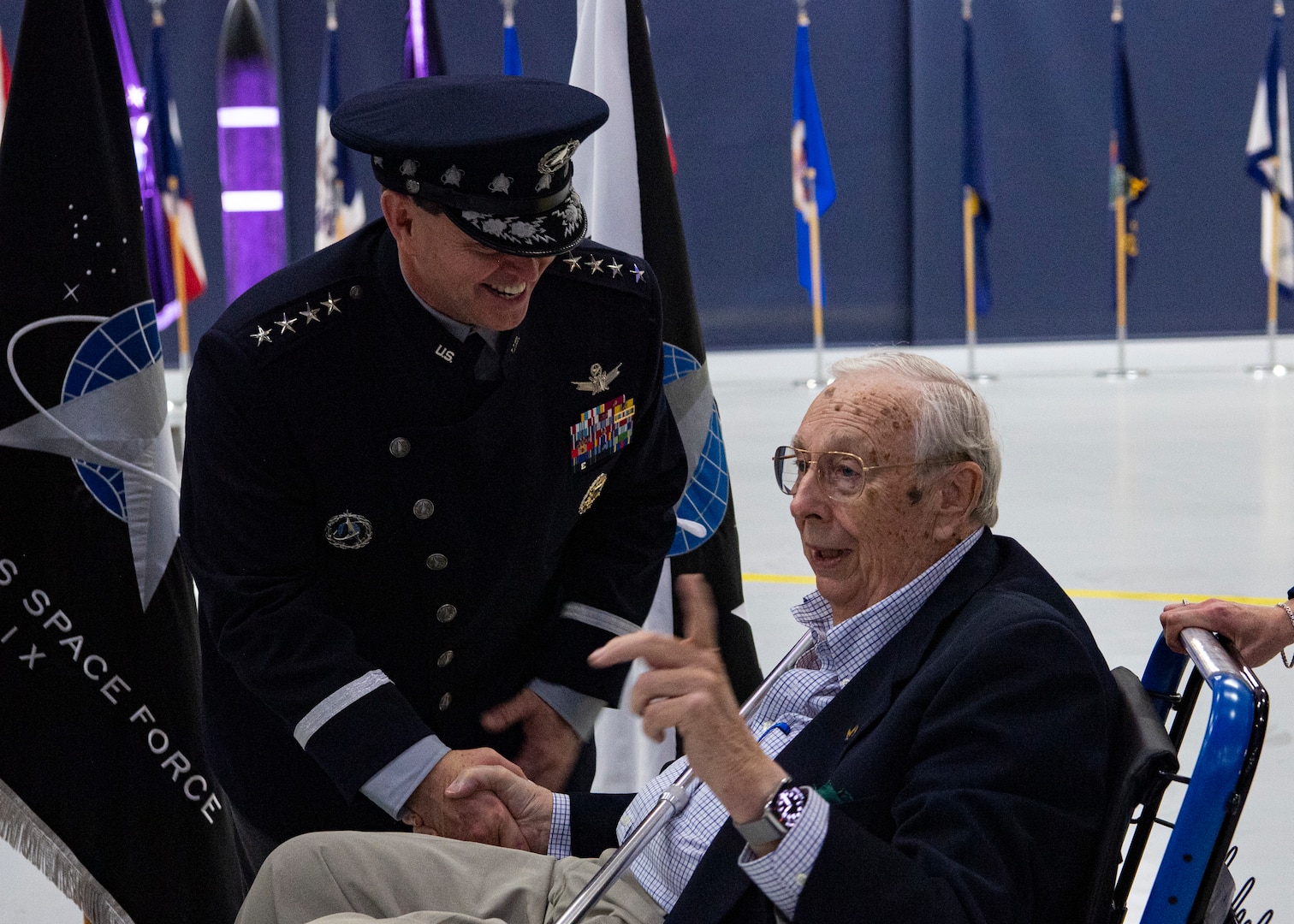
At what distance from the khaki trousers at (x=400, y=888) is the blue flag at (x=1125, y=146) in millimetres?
9960

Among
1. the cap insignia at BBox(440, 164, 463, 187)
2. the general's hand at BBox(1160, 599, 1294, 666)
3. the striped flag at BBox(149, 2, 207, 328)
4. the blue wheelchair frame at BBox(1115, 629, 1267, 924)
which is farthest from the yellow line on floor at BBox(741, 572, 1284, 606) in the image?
the striped flag at BBox(149, 2, 207, 328)

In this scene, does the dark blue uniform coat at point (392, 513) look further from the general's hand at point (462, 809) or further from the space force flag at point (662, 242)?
the space force flag at point (662, 242)

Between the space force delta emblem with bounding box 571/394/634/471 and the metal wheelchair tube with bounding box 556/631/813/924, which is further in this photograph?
the space force delta emblem with bounding box 571/394/634/471

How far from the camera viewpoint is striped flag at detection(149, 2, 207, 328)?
8.37 meters

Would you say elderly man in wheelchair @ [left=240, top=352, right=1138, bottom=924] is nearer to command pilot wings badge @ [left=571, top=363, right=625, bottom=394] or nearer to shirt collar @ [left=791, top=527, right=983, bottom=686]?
shirt collar @ [left=791, top=527, right=983, bottom=686]

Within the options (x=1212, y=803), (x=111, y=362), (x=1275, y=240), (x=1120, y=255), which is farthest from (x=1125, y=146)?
(x=1212, y=803)

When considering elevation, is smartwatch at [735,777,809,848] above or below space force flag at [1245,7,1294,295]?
above

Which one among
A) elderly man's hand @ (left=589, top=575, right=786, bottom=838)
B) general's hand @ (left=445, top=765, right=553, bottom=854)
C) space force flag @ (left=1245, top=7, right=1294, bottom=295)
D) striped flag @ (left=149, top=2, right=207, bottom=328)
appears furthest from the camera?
space force flag @ (left=1245, top=7, right=1294, bottom=295)

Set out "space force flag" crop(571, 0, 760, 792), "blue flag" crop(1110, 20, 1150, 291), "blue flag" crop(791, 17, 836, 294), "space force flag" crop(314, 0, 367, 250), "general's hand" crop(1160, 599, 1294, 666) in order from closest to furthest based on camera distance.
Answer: "general's hand" crop(1160, 599, 1294, 666)
"space force flag" crop(571, 0, 760, 792)
"space force flag" crop(314, 0, 367, 250)
"blue flag" crop(791, 17, 836, 294)
"blue flag" crop(1110, 20, 1150, 291)

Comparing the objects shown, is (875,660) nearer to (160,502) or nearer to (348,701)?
(348,701)

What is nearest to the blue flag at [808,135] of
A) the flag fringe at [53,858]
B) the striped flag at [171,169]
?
the striped flag at [171,169]

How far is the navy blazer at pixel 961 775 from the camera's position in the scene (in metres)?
1.34

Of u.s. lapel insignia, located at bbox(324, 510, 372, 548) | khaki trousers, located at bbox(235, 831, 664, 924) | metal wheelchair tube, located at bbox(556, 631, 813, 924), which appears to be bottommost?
khaki trousers, located at bbox(235, 831, 664, 924)

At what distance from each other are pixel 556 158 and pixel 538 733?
83cm
